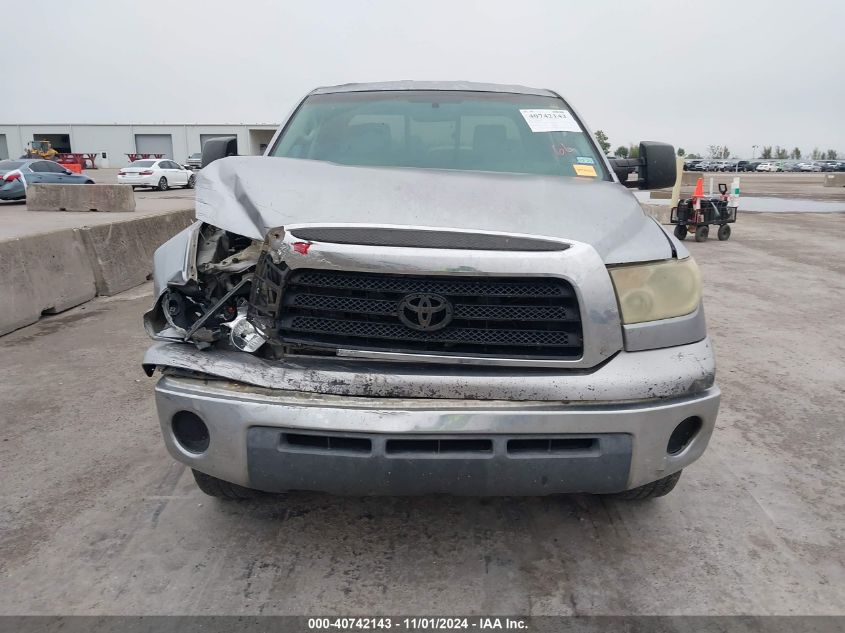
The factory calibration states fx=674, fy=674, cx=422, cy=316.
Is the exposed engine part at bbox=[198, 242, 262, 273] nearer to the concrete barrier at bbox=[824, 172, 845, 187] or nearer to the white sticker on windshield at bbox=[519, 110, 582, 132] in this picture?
the white sticker on windshield at bbox=[519, 110, 582, 132]

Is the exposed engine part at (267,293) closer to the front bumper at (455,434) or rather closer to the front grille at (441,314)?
the front grille at (441,314)

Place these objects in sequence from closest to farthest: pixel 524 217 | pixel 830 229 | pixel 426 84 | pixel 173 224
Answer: pixel 524 217, pixel 426 84, pixel 173 224, pixel 830 229

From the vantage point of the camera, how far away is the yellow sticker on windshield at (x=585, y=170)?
11.6 feet

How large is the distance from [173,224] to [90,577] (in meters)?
8.04

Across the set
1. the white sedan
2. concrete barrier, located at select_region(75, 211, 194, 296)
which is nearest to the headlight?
concrete barrier, located at select_region(75, 211, 194, 296)

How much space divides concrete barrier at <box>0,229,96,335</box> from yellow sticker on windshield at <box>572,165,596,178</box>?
206 inches

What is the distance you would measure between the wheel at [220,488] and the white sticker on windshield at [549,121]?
95.4 inches

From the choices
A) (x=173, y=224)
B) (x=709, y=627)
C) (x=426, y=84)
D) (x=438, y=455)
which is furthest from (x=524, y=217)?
(x=173, y=224)

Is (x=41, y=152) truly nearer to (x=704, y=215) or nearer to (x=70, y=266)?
(x=70, y=266)

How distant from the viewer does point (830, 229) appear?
1510cm

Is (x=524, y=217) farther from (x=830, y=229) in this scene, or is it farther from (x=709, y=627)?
(x=830, y=229)

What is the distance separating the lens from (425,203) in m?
2.53

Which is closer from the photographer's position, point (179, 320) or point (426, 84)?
point (179, 320)

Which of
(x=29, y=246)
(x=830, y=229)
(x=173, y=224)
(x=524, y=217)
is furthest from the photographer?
(x=830, y=229)
